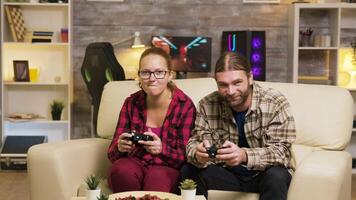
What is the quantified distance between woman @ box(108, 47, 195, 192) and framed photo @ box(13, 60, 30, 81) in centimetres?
254

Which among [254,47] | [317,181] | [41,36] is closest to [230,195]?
[317,181]

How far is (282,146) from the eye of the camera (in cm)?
253

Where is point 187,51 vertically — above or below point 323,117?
above

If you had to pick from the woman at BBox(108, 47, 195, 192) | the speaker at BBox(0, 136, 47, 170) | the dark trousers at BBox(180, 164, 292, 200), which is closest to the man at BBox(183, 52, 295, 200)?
the dark trousers at BBox(180, 164, 292, 200)

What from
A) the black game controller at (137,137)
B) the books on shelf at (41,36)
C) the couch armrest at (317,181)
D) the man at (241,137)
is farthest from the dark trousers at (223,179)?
the books on shelf at (41,36)

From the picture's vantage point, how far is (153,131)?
9.23 ft

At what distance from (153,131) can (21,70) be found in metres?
2.76

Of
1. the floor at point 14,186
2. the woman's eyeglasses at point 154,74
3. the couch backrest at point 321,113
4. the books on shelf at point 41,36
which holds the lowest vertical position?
the floor at point 14,186

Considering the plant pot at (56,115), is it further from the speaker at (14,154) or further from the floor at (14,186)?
the floor at (14,186)

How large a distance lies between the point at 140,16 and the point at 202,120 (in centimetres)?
284

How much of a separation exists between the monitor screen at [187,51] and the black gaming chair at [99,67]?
852 mm

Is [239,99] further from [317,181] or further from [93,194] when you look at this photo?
[93,194]

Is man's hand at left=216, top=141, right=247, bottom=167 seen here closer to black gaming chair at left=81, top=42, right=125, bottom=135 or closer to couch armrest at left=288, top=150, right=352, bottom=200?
couch armrest at left=288, top=150, right=352, bottom=200

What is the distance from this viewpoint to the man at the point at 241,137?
2.46 meters
